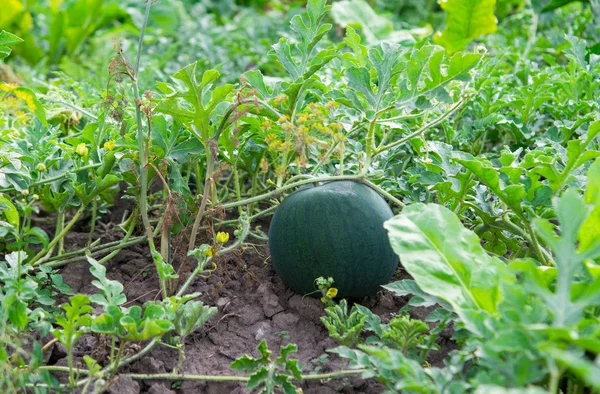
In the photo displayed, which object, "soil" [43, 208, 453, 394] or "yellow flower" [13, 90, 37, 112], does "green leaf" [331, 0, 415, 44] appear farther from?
"yellow flower" [13, 90, 37, 112]

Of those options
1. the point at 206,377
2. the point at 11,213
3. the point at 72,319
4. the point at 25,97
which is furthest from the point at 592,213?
the point at 25,97

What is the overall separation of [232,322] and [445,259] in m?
0.80

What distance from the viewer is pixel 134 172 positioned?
2219 mm

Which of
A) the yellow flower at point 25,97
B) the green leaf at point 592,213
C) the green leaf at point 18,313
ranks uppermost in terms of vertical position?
the green leaf at point 592,213

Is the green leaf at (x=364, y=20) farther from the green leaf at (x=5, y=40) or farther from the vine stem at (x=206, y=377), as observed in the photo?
the vine stem at (x=206, y=377)

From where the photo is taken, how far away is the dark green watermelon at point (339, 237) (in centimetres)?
203

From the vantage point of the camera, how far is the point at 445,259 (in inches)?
64.3

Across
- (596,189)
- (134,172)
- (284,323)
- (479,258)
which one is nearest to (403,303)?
(284,323)

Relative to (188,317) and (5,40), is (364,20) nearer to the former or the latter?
(5,40)

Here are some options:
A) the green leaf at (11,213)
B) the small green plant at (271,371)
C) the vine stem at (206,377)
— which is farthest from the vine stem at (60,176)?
the small green plant at (271,371)

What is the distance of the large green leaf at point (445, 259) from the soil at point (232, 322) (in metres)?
0.37

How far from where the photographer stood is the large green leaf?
5.24 ft

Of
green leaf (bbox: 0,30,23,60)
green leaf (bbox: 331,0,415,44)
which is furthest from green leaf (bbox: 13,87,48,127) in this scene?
green leaf (bbox: 331,0,415,44)

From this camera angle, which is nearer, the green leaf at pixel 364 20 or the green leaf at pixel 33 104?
the green leaf at pixel 33 104
